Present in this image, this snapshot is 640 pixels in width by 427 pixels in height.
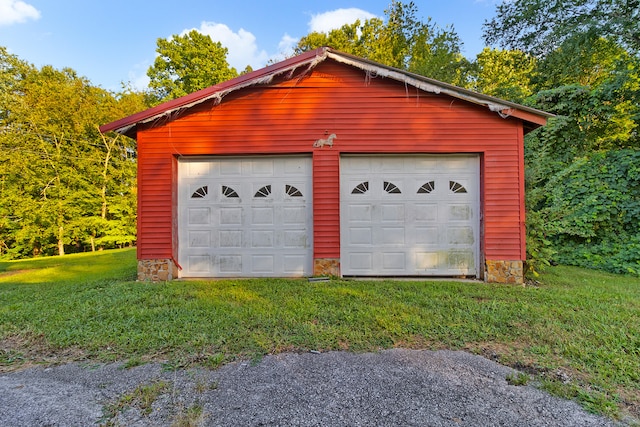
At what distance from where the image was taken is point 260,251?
607 cm

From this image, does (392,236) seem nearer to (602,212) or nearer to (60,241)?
(602,212)

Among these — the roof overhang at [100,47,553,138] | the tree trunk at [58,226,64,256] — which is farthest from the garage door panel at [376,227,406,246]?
the tree trunk at [58,226,64,256]

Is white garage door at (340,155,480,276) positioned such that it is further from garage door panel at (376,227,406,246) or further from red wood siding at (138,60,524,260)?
red wood siding at (138,60,524,260)

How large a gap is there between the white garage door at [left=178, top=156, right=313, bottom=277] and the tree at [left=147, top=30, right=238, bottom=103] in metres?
15.6

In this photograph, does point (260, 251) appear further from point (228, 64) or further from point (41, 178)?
point (228, 64)

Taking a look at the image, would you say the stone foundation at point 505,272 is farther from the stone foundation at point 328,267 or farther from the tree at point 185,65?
the tree at point 185,65

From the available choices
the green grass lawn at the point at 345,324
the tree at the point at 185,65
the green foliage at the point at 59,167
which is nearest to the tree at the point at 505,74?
the green grass lawn at the point at 345,324

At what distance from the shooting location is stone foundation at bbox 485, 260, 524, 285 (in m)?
5.61

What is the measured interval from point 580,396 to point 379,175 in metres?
4.46

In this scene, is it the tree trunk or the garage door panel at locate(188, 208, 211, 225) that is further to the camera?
the tree trunk

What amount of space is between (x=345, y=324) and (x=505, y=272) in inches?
155

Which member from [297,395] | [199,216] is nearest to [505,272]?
[297,395]

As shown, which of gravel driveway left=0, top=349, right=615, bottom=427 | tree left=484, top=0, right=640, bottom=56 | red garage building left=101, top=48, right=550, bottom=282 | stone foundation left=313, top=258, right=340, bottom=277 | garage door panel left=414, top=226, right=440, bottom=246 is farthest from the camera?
tree left=484, top=0, right=640, bottom=56

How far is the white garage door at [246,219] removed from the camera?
19.8 ft
